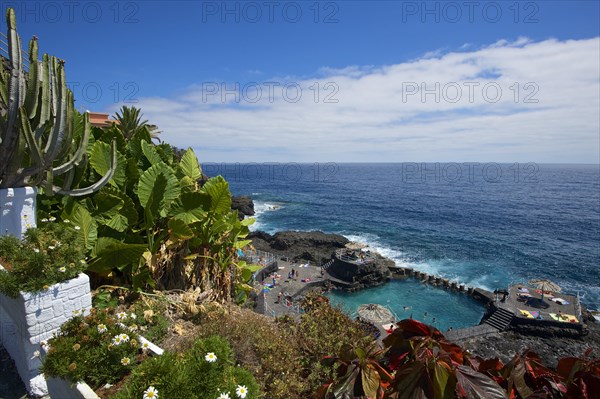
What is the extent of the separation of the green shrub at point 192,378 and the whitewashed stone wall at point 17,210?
4.01 meters

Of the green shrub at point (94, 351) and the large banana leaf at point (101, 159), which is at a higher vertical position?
the large banana leaf at point (101, 159)

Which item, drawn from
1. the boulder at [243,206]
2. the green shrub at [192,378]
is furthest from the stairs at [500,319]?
the boulder at [243,206]

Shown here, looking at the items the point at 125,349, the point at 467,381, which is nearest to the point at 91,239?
the point at 125,349

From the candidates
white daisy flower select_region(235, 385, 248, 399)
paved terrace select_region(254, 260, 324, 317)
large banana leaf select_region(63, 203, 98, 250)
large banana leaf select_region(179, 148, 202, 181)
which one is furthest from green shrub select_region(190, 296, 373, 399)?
paved terrace select_region(254, 260, 324, 317)

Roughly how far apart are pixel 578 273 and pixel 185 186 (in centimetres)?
4602

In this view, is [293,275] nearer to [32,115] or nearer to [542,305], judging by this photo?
[542,305]

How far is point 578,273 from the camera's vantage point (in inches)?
1495

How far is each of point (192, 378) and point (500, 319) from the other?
96.6 ft

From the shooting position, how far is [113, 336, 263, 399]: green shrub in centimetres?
337

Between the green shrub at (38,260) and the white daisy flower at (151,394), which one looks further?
the green shrub at (38,260)

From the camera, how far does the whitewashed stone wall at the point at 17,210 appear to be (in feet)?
18.5

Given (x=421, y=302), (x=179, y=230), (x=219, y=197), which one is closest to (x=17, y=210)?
(x=179, y=230)

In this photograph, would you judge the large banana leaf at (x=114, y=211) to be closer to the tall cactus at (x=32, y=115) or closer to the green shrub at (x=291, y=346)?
the tall cactus at (x=32, y=115)

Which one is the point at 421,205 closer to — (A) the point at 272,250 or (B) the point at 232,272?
(A) the point at 272,250
